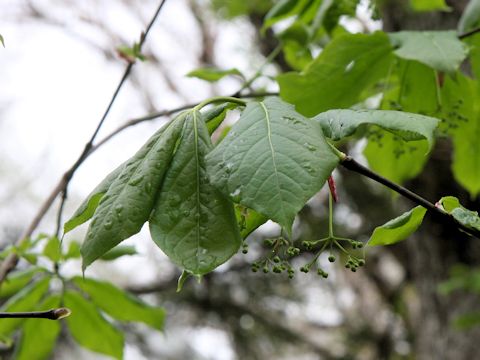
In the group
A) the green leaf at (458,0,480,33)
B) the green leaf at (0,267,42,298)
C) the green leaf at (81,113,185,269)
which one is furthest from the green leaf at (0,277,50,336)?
the green leaf at (458,0,480,33)

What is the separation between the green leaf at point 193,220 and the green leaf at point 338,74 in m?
0.37

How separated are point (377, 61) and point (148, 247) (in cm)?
373

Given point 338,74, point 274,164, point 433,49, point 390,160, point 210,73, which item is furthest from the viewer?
point 390,160

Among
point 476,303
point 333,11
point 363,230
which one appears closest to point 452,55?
point 333,11

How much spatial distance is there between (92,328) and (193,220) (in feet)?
2.05

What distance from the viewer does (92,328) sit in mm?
1072

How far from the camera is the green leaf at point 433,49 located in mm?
792

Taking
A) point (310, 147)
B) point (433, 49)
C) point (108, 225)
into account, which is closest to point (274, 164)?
point (310, 147)

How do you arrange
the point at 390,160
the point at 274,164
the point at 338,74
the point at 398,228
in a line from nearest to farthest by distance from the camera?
the point at 274,164 < the point at 398,228 < the point at 338,74 < the point at 390,160

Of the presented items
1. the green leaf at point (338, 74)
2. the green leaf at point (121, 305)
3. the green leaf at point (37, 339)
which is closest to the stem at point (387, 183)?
the green leaf at point (338, 74)

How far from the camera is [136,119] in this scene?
1069mm

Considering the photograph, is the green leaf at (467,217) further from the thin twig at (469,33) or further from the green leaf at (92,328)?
the green leaf at (92,328)

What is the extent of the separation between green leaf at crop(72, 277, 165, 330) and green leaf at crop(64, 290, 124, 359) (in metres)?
0.02

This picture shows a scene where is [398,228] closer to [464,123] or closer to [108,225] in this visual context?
[108,225]
